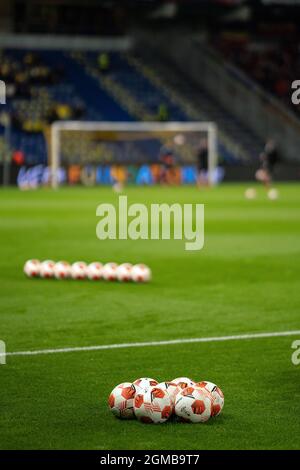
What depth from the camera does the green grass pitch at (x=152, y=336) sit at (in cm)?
645

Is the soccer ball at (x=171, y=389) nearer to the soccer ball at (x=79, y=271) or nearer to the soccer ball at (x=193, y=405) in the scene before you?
the soccer ball at (x=193, y=405)

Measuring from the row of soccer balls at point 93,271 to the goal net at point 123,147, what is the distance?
32215mm

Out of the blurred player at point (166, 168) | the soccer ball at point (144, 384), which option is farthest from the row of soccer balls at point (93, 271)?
the blurred player at point (166, 168)

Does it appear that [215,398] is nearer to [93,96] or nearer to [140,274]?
[140,274]

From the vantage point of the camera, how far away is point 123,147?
5053 centimetres

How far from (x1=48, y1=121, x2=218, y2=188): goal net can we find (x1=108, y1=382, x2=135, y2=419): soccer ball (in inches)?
1584

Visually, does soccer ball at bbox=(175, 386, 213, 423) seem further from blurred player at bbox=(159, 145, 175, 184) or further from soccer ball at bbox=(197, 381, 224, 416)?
blurred player at bbox=(159, 145, 175, 184)

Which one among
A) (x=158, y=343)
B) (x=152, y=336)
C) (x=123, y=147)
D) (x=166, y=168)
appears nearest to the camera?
(x=158, y=343)

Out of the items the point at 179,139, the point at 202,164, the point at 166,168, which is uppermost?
the point at 179,139

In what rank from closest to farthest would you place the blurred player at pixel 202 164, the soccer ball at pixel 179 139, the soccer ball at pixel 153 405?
the soccer ball at pixel 153 405, the blurred player at pixel 202 164, the soccer ball at pixel 179 139

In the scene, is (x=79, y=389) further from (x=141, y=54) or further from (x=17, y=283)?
(x=141, y=54)
